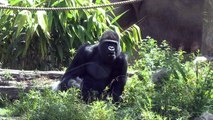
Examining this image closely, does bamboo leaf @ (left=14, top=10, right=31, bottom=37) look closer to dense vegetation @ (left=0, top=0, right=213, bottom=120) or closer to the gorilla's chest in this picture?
dense vegetation @ (left=0, top=0, right=213, bottom=120)

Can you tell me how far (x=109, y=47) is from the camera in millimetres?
5133

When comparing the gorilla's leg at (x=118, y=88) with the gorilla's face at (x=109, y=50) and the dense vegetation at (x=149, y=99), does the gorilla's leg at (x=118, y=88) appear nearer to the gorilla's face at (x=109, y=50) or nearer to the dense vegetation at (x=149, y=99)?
the dense vegetation at (x=149, y=99)

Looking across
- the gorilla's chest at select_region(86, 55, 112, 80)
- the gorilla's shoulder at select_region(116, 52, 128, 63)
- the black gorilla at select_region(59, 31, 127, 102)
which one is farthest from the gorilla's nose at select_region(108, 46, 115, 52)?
the gorilla's chest at select_region(86, 55, 112, 80)

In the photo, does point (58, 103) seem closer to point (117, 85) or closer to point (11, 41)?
point (117, 85)

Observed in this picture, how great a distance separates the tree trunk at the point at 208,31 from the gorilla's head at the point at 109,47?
7.87ft

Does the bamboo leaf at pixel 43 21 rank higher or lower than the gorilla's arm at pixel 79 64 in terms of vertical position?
higher

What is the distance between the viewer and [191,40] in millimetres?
10789

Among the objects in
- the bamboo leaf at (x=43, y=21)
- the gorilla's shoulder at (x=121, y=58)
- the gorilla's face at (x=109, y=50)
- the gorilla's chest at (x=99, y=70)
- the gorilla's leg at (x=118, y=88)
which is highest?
the bamboo leaf at (x=43, y=21)

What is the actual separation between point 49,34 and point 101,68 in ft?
6.48

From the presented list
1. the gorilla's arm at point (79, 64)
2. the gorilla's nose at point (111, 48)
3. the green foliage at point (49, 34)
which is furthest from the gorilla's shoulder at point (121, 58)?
the green foliage at point (49, 34)

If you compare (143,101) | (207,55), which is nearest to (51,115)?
(143,101)

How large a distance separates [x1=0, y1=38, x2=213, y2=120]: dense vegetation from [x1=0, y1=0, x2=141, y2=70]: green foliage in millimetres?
2130

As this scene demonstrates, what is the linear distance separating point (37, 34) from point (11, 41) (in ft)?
1.48

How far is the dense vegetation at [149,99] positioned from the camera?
13.5 ft
